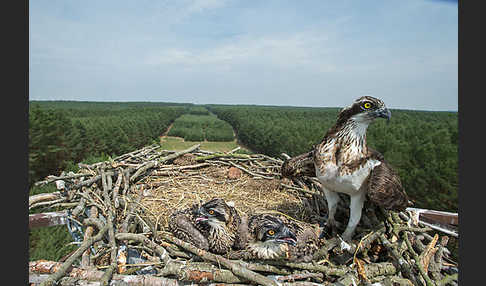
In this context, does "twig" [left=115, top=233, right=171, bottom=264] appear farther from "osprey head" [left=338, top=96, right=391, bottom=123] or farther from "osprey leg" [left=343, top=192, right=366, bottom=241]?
"osprey head" [left=338, top=96, right=391, bottom=123]

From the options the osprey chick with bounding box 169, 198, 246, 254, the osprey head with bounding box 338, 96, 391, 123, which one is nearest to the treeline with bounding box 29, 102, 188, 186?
the osprey chick with bounding box 169, 198, 246, 254

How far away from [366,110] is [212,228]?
1.80 metres

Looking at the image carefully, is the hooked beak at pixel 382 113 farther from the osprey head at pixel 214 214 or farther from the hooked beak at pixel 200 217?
the hooked beak at pixel 200 217

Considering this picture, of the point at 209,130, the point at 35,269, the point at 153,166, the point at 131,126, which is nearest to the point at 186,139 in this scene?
the point at 209,130

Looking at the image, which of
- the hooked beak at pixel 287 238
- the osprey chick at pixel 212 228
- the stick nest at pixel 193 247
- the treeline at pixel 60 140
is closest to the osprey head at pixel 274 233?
the hooked beak at pixel 287 238

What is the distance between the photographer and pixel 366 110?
78.7 inches

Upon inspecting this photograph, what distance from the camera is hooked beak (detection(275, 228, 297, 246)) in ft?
6.52

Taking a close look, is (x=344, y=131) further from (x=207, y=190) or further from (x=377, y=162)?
(x=207, y=190)

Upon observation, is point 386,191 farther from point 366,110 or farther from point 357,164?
point 366,110

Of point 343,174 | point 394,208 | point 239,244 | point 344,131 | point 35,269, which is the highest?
point 344,131

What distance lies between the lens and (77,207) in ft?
8.80

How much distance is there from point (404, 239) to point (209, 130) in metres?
43.4

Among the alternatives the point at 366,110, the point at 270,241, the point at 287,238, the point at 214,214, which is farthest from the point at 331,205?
the point at 214,214

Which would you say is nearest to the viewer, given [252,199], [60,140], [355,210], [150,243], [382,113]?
[382,113]
